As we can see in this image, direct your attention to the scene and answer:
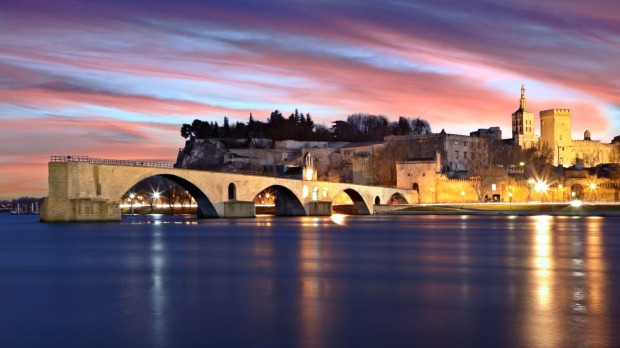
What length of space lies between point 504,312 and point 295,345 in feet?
15.5

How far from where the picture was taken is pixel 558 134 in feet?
459

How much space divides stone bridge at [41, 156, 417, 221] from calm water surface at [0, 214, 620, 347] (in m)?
18.8

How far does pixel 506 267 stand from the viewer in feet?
76.2

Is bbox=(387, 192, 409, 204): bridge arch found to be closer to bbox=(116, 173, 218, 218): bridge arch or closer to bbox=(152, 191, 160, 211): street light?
bbox=(152, 191, 160, 211): street light

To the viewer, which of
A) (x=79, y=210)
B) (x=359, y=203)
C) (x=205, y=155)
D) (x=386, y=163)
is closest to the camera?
(x=79, y=210)

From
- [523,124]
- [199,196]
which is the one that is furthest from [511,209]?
[523,124]

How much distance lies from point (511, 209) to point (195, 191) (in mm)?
37668

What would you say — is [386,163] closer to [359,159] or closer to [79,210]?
[359,159]

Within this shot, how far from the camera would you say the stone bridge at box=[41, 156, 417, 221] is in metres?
49.7

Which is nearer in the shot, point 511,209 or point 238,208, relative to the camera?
point 238,208

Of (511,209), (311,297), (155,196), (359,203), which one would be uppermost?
(155,196)

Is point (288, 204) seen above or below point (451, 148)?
below

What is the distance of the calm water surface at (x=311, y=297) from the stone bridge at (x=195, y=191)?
1878 centimetres

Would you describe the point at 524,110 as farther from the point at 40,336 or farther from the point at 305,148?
the point at 40,336
